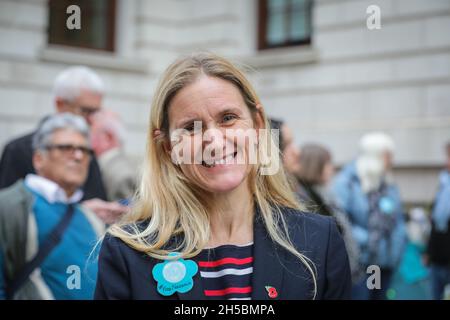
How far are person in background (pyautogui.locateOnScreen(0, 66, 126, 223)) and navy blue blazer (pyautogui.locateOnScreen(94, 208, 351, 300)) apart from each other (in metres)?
1.54

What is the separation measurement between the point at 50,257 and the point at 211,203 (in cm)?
145

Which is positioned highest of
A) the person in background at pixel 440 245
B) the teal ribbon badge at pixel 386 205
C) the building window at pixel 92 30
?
the building window at pixel 92 30

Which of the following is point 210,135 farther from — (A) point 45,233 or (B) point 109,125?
(B) point 109,125

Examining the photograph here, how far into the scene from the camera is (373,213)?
5.80 metres

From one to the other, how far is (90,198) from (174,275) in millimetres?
2253

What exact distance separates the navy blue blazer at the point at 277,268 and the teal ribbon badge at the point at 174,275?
0.05ft

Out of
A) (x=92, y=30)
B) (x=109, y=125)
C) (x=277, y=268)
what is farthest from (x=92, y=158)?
(x=92, y=30)

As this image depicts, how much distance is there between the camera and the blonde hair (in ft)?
5.80

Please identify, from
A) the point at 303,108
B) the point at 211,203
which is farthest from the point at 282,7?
the point at 211,203

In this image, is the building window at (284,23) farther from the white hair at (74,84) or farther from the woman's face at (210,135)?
the woman's face at (210,135)

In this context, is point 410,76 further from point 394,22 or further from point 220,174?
point 220,174

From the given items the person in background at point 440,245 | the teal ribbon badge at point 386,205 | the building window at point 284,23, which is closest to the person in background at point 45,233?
the teal ribbon badge at point 386,205

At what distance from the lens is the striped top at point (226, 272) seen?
174cm

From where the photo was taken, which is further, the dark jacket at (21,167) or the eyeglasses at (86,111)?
the eyeglasses at (86,111)
